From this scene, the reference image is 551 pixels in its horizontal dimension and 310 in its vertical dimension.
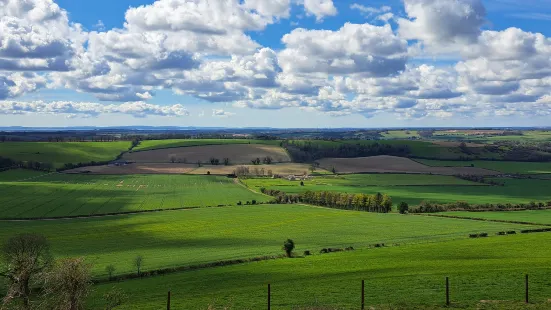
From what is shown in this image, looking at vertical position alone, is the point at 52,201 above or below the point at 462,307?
below

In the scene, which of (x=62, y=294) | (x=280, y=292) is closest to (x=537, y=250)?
(x=280, y=292)

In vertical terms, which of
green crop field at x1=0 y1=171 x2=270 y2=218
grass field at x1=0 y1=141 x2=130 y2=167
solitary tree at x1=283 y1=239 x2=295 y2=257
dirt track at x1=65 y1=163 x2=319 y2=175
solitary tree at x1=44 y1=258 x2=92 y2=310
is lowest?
green crop field at x1=0 y1=171 x2=270 y2=218

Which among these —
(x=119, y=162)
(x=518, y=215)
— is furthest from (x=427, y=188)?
(x=119, y=162)

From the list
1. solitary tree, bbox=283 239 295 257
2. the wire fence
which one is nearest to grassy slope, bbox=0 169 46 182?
solitary tree, bbox=283 239 295 257

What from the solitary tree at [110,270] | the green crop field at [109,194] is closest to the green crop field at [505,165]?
the green crop field at [109,194]

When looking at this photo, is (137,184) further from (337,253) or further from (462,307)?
(462,307)

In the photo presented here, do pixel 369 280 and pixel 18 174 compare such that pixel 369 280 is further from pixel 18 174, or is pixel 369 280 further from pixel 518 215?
pixel 18 174

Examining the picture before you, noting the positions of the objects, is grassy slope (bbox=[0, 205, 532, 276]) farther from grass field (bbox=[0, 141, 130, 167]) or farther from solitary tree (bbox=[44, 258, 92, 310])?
grass field (bbox=[0, 141, 130, 167])
